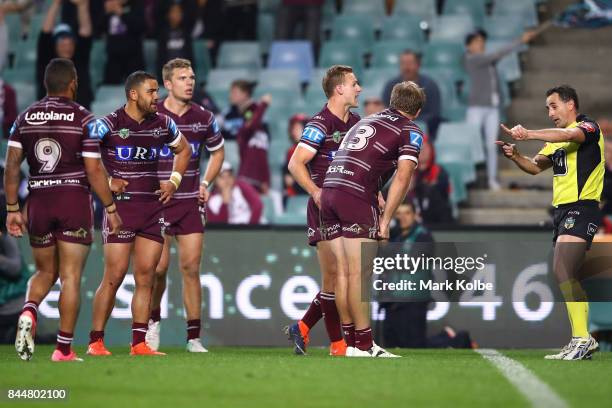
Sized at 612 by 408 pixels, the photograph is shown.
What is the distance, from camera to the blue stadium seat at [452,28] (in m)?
19.9

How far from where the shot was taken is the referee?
10.8 m

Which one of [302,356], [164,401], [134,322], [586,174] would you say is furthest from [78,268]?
[586,174]

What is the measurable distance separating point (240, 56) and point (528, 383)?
12810 millimetres

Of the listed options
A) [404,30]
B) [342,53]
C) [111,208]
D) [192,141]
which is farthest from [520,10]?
[111,208]

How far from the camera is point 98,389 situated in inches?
315

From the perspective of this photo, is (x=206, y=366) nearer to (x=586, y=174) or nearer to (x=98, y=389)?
(x=98, y=389)

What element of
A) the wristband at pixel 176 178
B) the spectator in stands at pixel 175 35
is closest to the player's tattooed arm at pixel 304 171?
the wristband at pixel 176 178

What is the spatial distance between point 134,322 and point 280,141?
7816 millimetres

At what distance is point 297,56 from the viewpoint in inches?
789

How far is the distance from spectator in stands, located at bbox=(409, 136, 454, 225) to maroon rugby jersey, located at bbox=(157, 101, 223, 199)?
4.07 metres

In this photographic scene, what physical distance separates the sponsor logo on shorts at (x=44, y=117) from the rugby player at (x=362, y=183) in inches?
84.4

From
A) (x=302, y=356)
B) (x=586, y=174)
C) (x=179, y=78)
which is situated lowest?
(x=302, y=356)

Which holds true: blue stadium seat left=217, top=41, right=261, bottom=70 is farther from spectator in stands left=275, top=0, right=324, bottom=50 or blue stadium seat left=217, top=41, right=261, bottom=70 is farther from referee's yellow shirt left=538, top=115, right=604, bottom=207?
referee's yellow shirt left=538, top=115, right=604, bottom=207

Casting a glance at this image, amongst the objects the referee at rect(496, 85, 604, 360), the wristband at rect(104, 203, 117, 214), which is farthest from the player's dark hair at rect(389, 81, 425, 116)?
the wristband at rect(104, 203, 117, 214)
